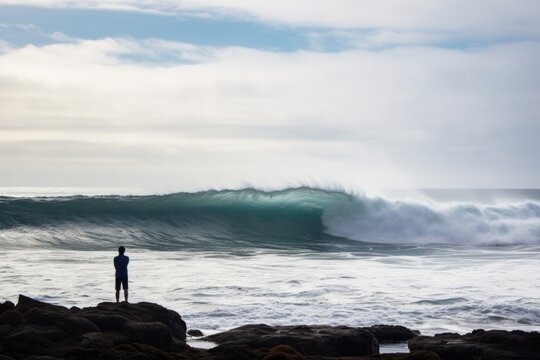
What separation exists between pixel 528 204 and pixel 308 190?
33.7 ft

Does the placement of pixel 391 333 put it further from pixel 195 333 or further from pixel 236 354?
pixel 236 354

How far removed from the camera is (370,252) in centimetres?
2459

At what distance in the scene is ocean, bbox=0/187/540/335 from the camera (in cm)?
1344

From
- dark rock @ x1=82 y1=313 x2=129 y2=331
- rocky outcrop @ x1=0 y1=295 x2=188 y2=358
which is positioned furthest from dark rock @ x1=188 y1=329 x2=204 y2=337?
dark rock @ x1=82 y1=313 x2=129 y2=331

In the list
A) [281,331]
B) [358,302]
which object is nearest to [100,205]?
[358,302]

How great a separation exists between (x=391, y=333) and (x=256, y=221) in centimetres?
2250

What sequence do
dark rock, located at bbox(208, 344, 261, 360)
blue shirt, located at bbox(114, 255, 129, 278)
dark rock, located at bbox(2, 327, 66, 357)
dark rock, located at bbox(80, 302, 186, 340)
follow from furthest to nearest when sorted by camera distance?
blue shirt, located at bbox(114, 255, 129, 278)
dark rock, located at bbox(80, 302, 186, 340)
dark rock, located at bbox(2, 327, 66, 357)
dark rock, located at bbox(208, 344, 261, 360)

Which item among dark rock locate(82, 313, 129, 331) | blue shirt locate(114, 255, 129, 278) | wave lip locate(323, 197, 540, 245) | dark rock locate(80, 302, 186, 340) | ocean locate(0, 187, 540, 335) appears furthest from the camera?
wave lip locate(323, 197, 540, 245)

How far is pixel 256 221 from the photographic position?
33250 mm

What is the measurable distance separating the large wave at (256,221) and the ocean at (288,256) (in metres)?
0.07

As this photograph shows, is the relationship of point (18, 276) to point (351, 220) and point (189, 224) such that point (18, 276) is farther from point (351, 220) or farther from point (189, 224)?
point (351, 220)

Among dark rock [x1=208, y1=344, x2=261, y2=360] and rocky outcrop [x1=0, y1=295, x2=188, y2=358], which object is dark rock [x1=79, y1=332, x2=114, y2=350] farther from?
dark rock [x1=208, y1=344, x2=261, y2=360]

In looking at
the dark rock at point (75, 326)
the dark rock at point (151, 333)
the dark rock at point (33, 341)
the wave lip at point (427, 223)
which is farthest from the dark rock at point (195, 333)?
the wave lip at point (427, 223)

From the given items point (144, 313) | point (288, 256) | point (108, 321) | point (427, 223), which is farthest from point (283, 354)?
point (427, 223)
